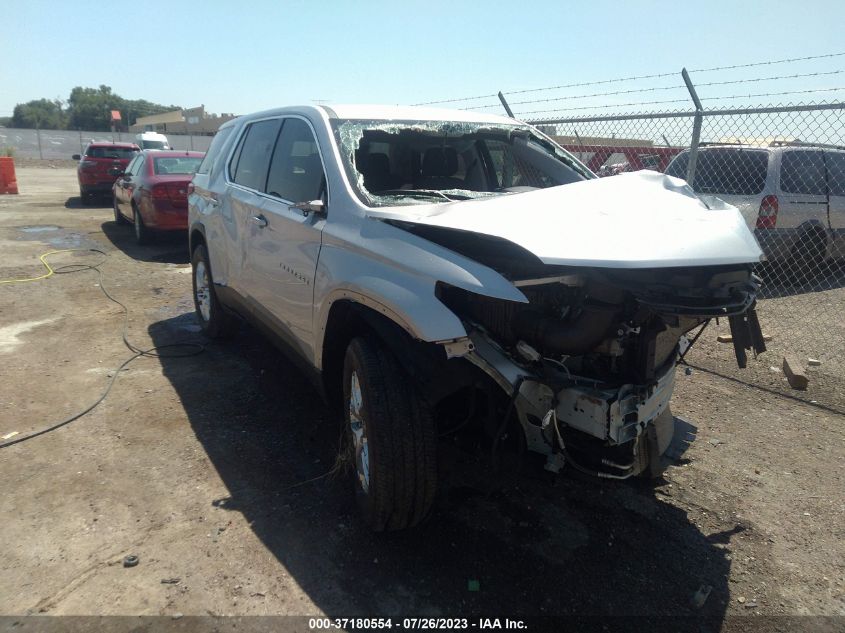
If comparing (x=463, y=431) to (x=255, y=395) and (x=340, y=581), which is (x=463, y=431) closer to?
(x=340, y=581)

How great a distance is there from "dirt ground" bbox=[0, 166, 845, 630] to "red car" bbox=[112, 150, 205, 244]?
17.3 feet

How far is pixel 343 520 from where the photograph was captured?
2.98m

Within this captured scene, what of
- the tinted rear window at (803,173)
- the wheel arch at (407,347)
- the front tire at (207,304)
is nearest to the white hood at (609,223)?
Answer: the wheel arch at (407,347)

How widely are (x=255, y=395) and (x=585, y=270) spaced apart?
9.55ft

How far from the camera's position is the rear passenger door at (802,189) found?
7.21 m

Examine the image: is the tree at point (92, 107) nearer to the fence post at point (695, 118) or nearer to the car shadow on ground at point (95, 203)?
the car shadow on ground at point (95, 203)

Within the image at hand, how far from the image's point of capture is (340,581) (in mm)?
2572

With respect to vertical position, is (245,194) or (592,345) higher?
(245,194)

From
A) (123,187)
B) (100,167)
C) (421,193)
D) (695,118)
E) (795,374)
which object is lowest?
(795,374)

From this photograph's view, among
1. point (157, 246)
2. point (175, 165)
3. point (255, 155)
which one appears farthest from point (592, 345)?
point (157, 246)

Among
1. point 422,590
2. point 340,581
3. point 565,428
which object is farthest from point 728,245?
point 340,581

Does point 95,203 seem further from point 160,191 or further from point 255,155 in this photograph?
point 255,155

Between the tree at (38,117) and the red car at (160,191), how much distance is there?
91471mm

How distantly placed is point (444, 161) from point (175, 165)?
25.1 ft
